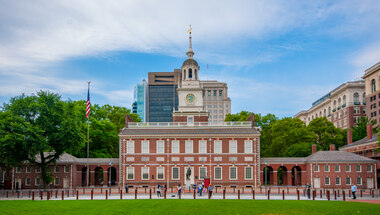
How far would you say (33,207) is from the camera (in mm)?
26953

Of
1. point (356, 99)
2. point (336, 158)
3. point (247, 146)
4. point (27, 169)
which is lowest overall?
point (27, 169)

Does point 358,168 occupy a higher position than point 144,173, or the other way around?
point 358,168

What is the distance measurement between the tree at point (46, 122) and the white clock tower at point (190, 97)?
20.8 m

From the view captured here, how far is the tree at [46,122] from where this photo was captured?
155 ft

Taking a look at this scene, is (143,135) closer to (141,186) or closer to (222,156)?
(141,186)

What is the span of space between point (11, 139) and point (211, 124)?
2838 cm

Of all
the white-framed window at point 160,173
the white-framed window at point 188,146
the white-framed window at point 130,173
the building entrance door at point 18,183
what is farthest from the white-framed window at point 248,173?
the building entrance door at point 18,183

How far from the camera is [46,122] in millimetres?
47656

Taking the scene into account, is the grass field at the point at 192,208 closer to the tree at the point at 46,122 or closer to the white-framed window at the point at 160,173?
the tree at the point at 46,122

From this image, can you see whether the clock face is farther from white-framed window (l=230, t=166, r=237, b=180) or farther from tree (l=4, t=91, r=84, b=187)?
tree (l=4, t=91, r=84, b=187)

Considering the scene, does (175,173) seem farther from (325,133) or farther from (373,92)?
(373,92)

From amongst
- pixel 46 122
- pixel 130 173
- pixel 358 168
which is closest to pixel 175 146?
pixel 130 173

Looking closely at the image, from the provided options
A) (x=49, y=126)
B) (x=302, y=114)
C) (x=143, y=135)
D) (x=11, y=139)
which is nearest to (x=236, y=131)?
(x=143, y=135)

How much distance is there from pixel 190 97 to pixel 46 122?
26423 mm
